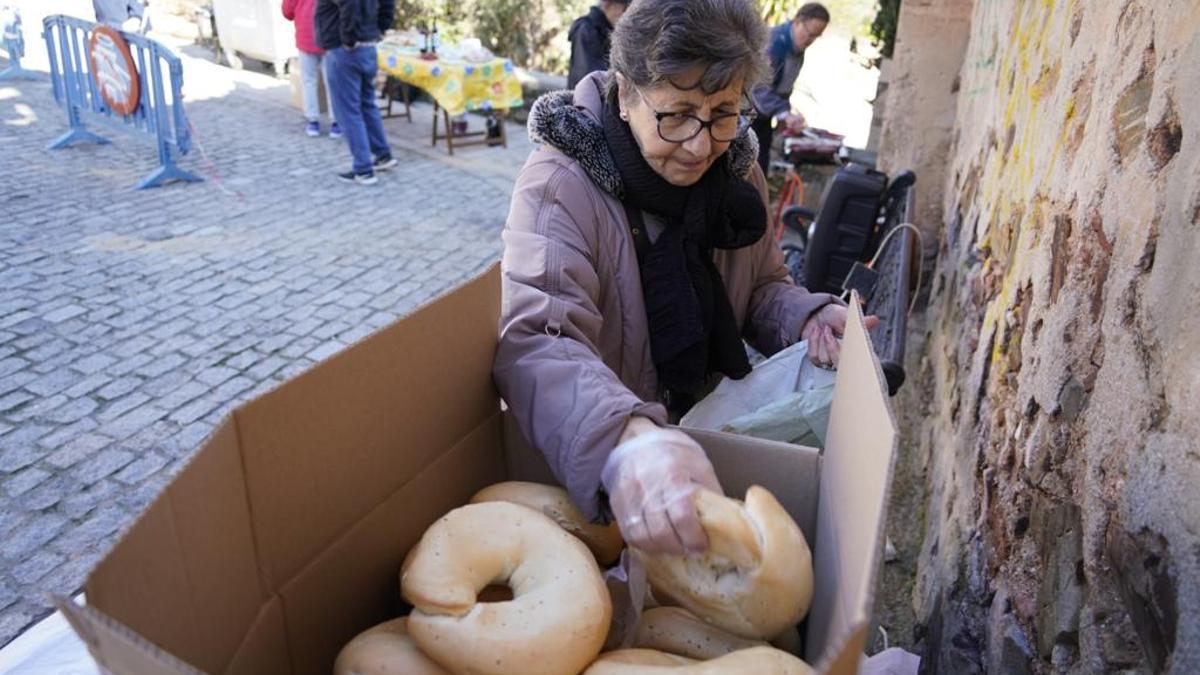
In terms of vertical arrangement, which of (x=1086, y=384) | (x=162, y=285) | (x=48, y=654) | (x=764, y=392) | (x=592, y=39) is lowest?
(x=162, y=285)

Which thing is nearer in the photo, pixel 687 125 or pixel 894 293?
pixel 687 125

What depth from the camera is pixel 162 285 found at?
216 inches

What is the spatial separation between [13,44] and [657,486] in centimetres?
1240

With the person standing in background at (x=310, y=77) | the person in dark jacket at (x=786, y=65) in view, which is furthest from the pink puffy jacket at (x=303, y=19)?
the person in dark jacket at (x=786, y=65)

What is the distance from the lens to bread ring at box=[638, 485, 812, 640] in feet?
3.71

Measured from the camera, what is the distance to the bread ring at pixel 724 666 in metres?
1.06

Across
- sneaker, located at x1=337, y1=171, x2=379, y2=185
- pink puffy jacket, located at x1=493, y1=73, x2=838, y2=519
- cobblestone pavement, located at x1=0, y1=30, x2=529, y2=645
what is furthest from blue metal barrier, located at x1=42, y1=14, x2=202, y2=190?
pink puffy jacket, located at x1=493, y1=73, x2=838, y2=519

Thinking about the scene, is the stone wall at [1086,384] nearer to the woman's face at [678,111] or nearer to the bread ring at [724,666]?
the bread ring at [724,666]

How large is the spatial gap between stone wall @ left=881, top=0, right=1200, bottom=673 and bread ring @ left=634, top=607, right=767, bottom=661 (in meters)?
0.47

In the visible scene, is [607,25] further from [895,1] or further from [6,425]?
[6,425]

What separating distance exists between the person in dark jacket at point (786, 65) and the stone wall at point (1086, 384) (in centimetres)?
433

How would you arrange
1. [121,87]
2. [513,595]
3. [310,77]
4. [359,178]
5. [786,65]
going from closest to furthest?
[513,595] → [786,65] → [121,87] → [359,178] → [310,77]

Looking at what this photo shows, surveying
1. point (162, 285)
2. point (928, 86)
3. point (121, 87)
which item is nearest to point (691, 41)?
point (928, 86)

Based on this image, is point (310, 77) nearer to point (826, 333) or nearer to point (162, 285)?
point (162, 285)
